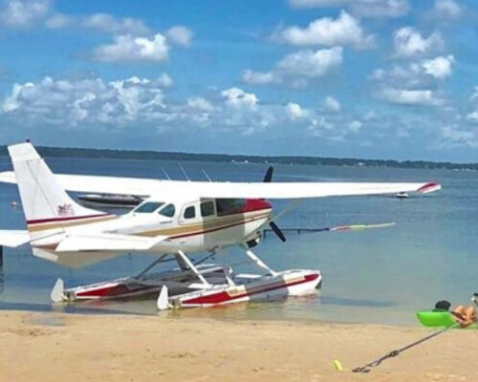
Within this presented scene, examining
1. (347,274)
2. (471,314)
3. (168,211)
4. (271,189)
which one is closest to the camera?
(471,314)

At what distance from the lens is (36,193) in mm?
16391

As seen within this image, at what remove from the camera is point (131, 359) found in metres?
10.1

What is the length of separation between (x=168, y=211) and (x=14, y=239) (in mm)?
2723

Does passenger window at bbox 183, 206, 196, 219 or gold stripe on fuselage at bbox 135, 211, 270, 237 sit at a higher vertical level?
passenger window at bbox 183, 206, 196, 219

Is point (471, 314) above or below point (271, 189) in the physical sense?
below

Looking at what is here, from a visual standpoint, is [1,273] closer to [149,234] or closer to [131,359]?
[149,234]

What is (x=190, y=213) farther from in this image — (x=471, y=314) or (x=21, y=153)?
(x=471, y=314)

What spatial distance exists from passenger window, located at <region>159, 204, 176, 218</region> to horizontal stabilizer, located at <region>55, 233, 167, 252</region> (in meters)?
1.17

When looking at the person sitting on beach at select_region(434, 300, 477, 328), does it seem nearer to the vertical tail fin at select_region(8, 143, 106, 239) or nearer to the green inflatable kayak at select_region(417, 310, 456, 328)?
the green inflatable kayak at select_region(417, 310, 456, 328)

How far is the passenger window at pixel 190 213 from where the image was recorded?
17.8m

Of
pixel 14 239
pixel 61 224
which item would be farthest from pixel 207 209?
pixel 14 239

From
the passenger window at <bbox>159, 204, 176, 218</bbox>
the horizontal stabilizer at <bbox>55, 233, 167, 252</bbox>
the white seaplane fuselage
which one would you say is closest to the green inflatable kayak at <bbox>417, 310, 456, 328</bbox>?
the horizontal stabilizer at <bbox>55, 233, 167, 252</bbox>

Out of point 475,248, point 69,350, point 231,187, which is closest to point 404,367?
point 69,350

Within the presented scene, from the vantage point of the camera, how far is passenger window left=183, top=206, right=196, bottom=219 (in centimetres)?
1780
